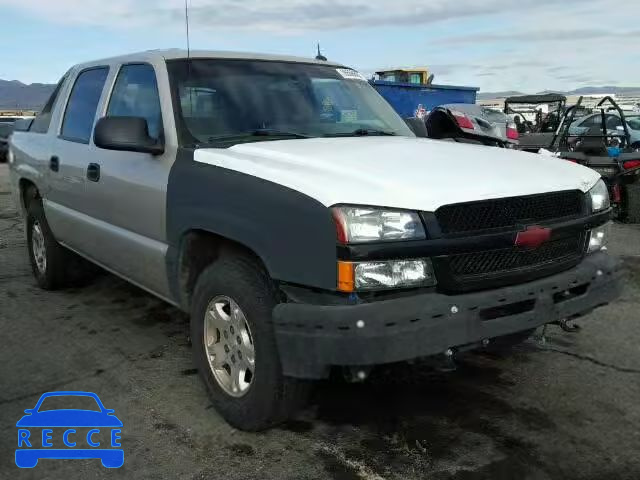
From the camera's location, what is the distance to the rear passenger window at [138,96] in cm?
367

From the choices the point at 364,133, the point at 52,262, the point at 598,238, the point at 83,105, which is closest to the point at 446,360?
the point at 598,238

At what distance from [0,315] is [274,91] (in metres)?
2.88

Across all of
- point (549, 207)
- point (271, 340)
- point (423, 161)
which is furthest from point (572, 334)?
point (271, 340)

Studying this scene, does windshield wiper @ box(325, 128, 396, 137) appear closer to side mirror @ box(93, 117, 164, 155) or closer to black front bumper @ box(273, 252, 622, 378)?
side mirror @ box(93, 117, 164, 155)

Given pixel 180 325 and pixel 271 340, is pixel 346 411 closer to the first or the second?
pixel 271 340

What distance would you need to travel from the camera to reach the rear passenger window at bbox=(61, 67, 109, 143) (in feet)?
14.8

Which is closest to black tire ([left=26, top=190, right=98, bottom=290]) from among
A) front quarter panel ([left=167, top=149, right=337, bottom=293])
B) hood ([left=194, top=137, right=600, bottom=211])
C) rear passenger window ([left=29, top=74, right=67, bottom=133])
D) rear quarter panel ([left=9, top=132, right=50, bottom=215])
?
rear quarter panel ([left=9, top=132, right=50, bottom=215])

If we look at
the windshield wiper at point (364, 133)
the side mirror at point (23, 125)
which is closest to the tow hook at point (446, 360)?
the windshield wiper at point (364, 133)

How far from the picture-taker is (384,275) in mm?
2516

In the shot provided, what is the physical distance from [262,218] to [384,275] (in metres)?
0.58

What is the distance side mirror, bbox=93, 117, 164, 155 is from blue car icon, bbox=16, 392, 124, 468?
4.52 feet

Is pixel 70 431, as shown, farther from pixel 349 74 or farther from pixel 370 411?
pixel 349 74

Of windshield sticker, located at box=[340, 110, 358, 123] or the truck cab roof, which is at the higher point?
the truck cab roof

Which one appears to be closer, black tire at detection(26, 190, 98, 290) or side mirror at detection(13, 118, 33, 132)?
black tire at detection(26, 190, 98, 290)
